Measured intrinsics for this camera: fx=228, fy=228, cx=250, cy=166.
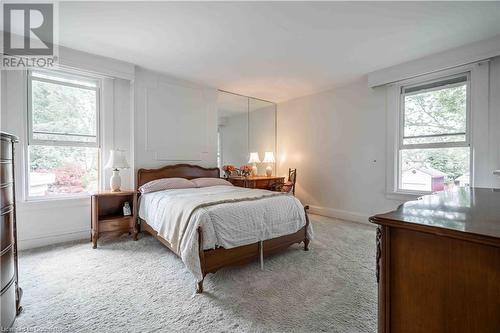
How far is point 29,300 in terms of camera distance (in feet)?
6.07

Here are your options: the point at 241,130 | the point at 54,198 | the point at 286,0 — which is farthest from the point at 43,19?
the point at 241,130

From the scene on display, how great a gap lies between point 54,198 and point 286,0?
380 centimetres

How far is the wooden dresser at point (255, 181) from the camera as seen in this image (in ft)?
14.9

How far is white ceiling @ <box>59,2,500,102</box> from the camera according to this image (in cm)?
225

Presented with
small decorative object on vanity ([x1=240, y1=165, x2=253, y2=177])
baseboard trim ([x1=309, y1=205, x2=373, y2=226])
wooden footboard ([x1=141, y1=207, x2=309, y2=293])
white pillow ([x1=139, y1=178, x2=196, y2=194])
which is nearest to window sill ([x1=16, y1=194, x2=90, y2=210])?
white pillow ([x1=139, y1=178, x2=196, y2=194])

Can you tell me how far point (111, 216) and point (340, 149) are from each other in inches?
164

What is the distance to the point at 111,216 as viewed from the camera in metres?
3.33

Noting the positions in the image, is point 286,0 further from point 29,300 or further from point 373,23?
point 29,300

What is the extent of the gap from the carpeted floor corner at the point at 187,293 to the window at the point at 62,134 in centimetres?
93

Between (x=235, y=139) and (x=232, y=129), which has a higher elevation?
(x=232, y=129)

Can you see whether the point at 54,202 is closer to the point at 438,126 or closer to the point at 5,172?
the point at 5,172

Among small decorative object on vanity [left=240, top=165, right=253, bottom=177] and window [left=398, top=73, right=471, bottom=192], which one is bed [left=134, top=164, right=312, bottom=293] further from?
window [left=398, top=73, right=471, bottom=192]

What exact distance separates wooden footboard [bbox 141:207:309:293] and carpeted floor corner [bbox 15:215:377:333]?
13 cm

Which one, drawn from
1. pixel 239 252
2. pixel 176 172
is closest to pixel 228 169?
pixel 176 172
